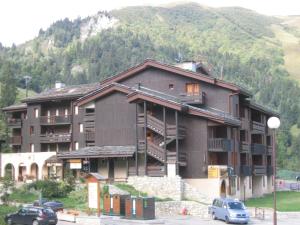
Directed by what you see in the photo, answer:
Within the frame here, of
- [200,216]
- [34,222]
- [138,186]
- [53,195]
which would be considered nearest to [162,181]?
[138,186]

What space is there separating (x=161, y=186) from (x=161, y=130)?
5.56 m

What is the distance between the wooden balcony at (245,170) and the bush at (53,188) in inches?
799

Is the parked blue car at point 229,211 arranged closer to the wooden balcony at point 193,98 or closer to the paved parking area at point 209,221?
the paved parking area at point 209,221

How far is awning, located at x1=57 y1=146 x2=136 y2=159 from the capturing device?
184 ft

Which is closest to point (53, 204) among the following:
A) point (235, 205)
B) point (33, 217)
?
point (33, 217)

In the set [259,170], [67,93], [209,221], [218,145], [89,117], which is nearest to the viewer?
[209,221]

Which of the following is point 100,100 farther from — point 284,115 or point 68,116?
point 284,115

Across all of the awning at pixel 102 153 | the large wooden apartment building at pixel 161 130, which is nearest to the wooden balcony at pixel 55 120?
A: the large wooden apartment building at pixel 161 130

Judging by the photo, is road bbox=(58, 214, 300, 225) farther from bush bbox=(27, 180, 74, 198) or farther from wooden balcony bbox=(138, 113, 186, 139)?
bush bbox=(27, 180, 74, 198)

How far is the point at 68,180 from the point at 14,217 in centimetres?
1630

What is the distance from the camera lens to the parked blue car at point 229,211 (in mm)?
43062

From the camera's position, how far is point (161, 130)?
180 feet

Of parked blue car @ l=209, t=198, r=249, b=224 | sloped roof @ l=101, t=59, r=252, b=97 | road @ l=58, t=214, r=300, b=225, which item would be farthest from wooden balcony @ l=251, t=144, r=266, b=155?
parked blue car @ l=209, t=198, r=249, b=224

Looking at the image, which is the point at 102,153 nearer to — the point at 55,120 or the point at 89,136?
the point at 89,136
